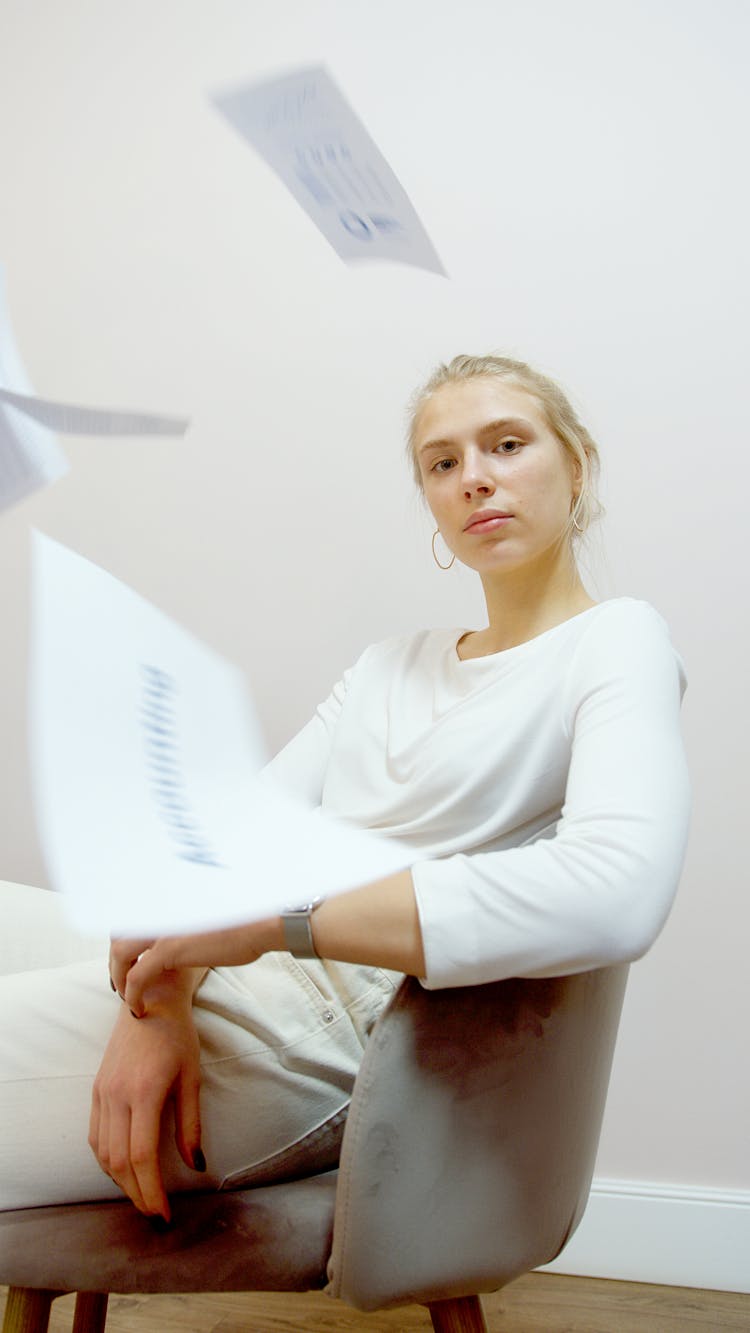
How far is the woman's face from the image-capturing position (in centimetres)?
67

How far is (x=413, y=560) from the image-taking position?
971 mm

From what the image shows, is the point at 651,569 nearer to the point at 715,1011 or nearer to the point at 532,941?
the point at 715,1011

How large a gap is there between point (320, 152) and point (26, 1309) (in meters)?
0.62

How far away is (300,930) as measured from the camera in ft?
1.57

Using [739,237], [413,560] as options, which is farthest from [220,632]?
[739,237]

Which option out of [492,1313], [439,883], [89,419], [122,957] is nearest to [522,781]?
[439,883]

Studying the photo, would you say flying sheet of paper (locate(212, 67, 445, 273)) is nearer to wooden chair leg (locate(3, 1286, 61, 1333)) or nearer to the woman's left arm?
the woman's left arm

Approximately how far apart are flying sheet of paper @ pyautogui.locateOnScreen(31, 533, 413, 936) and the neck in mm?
166

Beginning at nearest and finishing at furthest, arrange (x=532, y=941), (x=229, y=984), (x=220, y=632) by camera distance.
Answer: (x=532, y=941) → (x=229, y=984) → (x=220, y=632)

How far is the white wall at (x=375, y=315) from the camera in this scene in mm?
855

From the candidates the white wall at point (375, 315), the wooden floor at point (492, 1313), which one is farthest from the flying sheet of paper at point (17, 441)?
the wooden floor at point (492, 1313)

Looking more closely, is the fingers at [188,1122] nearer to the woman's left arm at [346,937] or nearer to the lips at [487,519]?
the woman's left arm at [346,937]

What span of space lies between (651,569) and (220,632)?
1.47 ft

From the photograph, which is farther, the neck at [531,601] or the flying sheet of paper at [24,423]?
the neck at [531,601]
